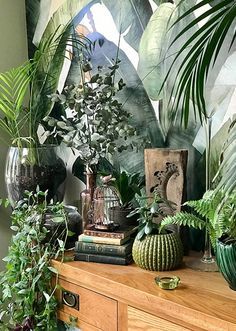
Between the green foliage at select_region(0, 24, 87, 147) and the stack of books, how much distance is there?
1.92ft

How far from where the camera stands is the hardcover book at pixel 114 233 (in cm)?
176

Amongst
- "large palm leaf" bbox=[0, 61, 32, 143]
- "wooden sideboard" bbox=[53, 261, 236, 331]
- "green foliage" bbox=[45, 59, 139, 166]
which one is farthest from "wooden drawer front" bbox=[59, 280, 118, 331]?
"large palm leaf" bbox=[0, 61, 32, 143]

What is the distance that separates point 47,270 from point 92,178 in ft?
1.24

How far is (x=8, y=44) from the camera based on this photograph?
2.45m

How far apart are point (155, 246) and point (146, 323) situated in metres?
0.24

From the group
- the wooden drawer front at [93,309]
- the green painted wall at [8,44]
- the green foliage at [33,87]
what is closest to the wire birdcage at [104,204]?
the wooden drawer front at [93,309]

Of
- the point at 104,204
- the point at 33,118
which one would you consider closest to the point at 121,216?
the point at 104,204

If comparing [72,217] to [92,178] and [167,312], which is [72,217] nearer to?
[92,178]

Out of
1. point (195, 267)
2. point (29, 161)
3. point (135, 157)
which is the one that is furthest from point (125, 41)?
point (195, 267)

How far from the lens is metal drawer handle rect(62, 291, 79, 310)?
69.0 inches

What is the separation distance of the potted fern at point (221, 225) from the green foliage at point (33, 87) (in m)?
0.93

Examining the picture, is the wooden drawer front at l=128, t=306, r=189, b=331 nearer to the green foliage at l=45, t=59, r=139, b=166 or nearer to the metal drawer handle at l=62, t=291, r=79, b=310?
the metal drawer handle at l=62, t=291, r=79, b=310

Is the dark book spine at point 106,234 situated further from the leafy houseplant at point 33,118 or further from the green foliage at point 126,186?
the leafy houseplant at point 33,118

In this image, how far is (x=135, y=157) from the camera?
6.66 ft
